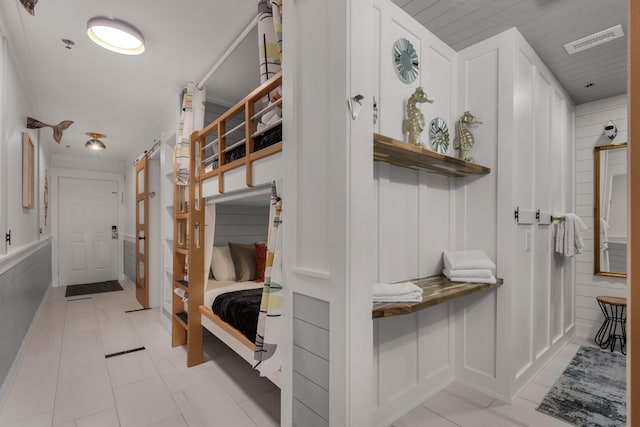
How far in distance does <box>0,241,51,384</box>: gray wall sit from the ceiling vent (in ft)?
14.6

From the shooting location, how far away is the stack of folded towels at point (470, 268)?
1950mm

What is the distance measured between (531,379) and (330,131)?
241cm

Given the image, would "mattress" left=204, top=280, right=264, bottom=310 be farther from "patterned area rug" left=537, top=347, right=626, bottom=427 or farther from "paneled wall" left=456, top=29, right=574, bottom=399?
"patterned area rug" left=537, top=347, right=626, bottom=427

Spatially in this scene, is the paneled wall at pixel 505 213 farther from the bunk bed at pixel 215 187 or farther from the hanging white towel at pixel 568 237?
the bunk bed at pixel 215 187

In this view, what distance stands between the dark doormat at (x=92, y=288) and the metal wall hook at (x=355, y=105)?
604cm

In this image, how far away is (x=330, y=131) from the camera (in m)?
1.35

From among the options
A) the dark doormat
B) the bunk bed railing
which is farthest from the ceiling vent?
the dark doormat

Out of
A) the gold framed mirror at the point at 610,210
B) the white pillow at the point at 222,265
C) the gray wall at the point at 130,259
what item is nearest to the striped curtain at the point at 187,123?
the white pillow at the point at 222,265

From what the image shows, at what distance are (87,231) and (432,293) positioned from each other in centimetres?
716

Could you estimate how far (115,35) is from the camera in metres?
2.26

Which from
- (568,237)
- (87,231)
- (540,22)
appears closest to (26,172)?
(87,231)

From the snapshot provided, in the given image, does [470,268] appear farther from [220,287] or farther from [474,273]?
[220,287]

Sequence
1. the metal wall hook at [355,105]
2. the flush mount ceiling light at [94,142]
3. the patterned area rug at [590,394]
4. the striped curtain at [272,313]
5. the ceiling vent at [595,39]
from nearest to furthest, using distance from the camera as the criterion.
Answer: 1. the metal wall hook at [355,105]
2. the striped curtain at [272,313]
3. the patterned area rug at [590,394]
4. the ceiling vent at [595,39]
5. the flush mount ceiling light at [94,142]

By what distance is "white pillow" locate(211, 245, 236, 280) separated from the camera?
3229mm
